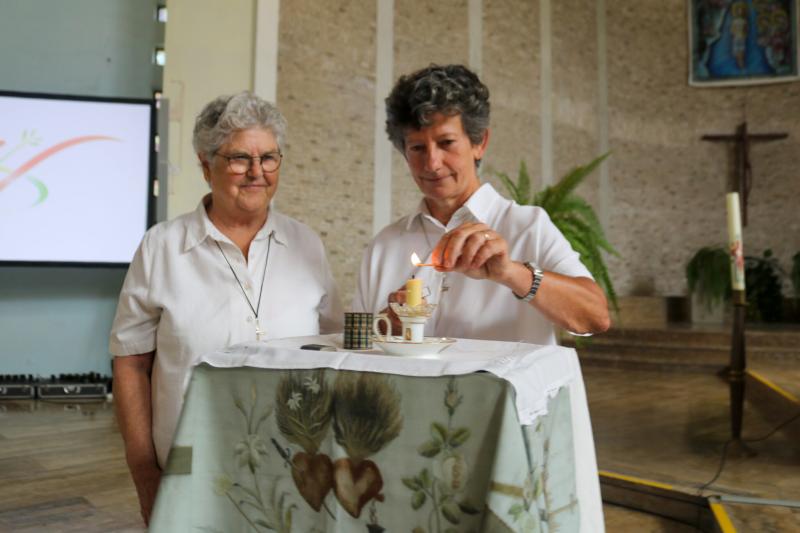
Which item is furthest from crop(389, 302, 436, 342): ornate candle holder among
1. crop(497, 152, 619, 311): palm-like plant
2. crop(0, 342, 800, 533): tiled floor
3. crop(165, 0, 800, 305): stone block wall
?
crop(165, 0, 800, 305): stone block wall

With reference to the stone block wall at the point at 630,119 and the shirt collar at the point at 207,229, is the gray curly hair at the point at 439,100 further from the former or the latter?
the stone block wall at the point at 630,119

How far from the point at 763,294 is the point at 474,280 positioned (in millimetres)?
8984

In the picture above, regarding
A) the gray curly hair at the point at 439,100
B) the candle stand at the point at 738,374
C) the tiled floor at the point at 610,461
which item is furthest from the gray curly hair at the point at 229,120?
the candle stand at the point at 738,374

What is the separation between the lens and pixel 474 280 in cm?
164

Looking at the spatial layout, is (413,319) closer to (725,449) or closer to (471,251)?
(471,251)

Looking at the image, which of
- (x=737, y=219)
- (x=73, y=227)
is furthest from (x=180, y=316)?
(x=73, y=227)

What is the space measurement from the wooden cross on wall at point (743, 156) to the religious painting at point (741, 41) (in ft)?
2.60

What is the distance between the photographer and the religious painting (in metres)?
10.3

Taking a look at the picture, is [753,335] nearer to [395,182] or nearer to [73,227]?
[395,182]

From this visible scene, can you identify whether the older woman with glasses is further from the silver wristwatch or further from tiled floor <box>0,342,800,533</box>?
tiled floor <box>0,342,800,533</box>

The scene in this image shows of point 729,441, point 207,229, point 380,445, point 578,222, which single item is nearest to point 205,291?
point 207,229

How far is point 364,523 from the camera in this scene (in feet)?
3.54

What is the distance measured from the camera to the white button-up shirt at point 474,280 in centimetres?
162

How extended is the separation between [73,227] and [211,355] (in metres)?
4.28
